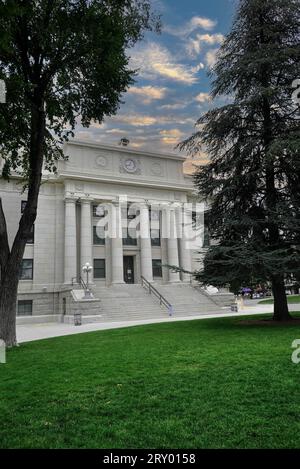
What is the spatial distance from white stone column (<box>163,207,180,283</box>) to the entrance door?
12.4ft

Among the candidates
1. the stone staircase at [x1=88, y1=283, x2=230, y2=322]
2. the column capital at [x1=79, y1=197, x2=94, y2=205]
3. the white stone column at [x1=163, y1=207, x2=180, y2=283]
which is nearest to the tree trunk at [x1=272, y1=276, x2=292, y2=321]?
the stone staircase at [x1=88, y1=283, x2=230, y2=322]

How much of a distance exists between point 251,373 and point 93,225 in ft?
99.6

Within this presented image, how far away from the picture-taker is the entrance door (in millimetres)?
37344

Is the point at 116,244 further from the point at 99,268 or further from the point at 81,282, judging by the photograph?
the point at 81,282

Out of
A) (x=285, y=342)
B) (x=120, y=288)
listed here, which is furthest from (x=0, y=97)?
(x=120, y=288)

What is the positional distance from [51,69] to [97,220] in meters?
23.9

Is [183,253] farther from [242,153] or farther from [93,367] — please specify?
[93,367]

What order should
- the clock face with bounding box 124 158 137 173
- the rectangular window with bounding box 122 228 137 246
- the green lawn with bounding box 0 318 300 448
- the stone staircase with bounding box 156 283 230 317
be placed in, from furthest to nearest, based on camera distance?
the clock face with bounding box 124 158 137 173 → the rectangular window with bounding box 122 228 137 246 → the stone staircase with bounding box 156 283 230 317 → the green lawn with bounding box 0 318 300 448

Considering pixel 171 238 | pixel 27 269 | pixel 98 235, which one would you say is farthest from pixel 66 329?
pixel 171 238

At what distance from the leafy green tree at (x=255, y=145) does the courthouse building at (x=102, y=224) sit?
56.5ft

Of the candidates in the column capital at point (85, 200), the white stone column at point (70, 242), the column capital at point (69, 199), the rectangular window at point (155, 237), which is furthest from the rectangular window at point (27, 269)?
the rectangular window at point (155, 237)

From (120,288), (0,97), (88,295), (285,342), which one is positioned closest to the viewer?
(285,342)

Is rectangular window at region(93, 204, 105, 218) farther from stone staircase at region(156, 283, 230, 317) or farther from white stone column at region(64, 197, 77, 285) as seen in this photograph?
stone staircase at region(156, 283, 230, 317)

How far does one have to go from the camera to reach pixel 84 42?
12.4 m
